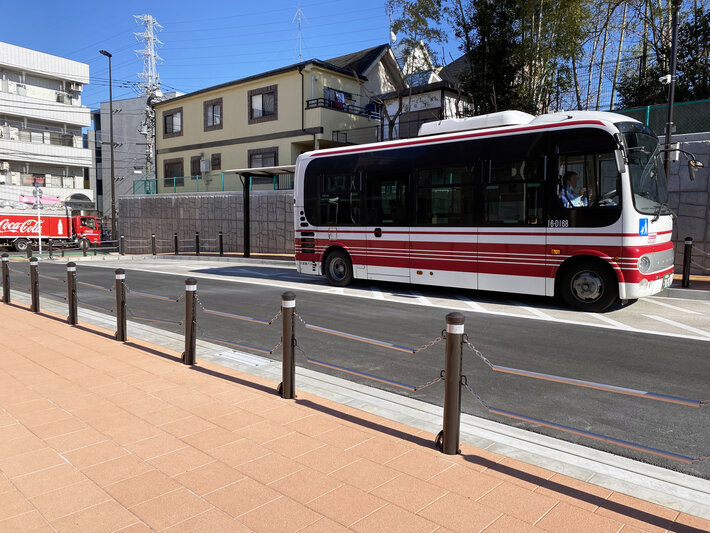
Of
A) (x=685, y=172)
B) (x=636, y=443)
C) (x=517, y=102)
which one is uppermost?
(x=517, y=102)

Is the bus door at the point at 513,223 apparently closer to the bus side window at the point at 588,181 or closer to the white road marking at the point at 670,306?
the bus side window at the point at 588,181

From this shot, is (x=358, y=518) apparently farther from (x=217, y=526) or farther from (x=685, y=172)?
(x=685, y=172)

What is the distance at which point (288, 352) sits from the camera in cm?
520

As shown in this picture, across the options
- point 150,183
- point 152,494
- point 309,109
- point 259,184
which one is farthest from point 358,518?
point 150,183

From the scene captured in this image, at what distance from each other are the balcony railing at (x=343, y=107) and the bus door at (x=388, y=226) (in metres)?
17.0

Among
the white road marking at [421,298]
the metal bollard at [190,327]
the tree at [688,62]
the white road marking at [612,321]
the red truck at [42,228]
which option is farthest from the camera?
the red truck at [42,228]

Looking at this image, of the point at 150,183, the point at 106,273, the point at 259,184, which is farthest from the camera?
the point at 150,183

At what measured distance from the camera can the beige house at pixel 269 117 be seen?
94.9ft

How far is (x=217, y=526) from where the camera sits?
2.95 metres

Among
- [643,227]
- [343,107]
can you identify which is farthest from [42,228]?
[643,227]

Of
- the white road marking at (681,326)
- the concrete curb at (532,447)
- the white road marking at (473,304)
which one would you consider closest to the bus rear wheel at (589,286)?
the white road marking at (681,326)

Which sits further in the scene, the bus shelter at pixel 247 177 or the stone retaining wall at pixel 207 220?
the stone retaining wall at pixel 207 220

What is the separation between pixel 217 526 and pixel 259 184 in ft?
80.3

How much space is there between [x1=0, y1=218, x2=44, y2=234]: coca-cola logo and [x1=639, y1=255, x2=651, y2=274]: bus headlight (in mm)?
39368
